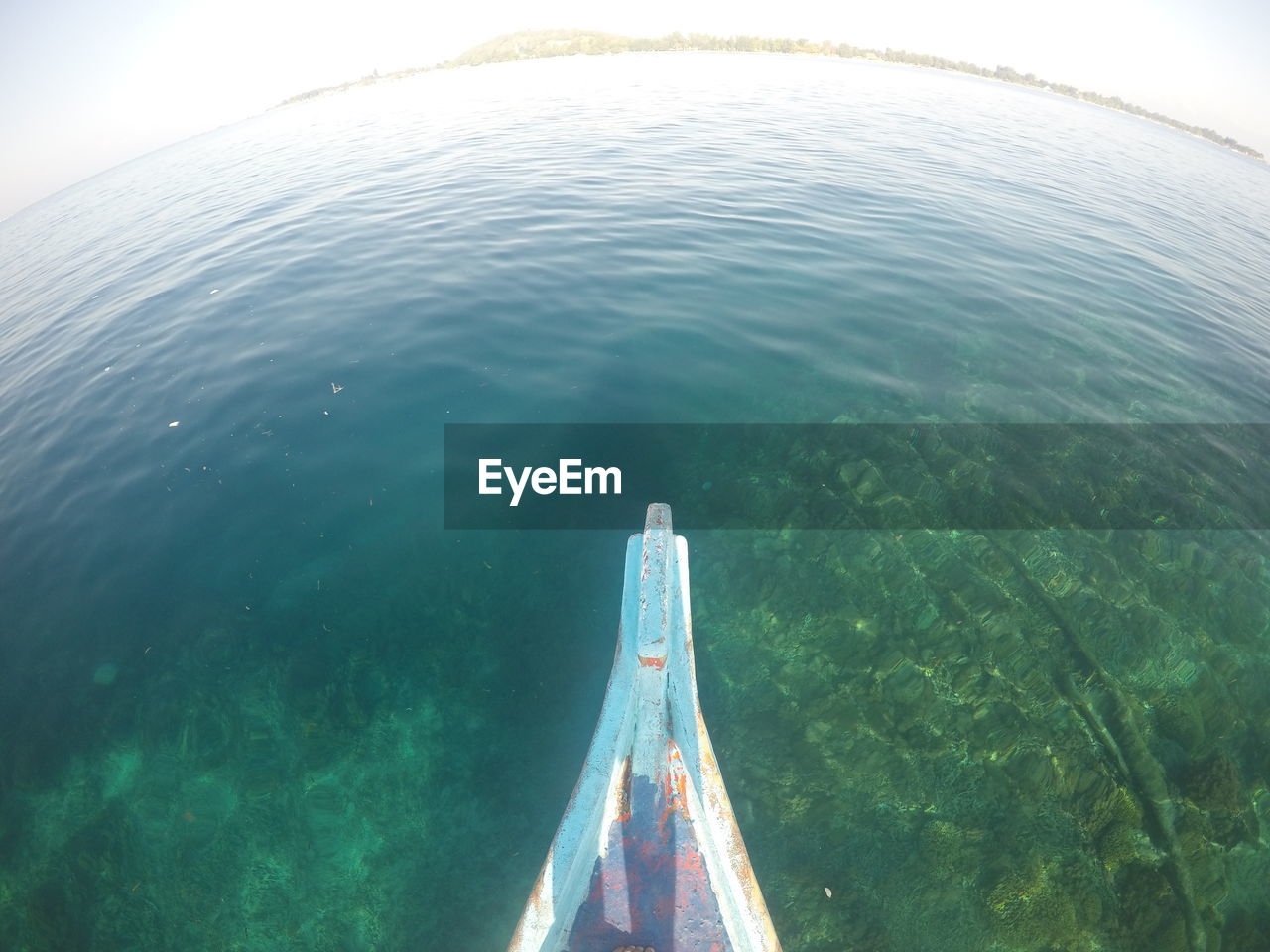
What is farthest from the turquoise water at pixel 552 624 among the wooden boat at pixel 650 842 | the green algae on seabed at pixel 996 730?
the wooden boat at pixel 650 842

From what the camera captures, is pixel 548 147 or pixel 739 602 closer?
pixel 739 602

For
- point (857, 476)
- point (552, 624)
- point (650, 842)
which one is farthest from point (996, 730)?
point (552, 624)

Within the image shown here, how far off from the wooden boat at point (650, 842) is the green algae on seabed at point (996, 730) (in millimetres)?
954

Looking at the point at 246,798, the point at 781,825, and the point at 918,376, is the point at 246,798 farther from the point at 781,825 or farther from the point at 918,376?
the point at 918,376

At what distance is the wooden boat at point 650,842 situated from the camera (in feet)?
17.0

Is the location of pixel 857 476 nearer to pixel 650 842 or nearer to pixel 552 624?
pixel 552 624

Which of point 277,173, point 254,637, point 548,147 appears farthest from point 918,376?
point 277,173

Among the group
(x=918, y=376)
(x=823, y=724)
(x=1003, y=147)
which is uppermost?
(x=1003, y=147)

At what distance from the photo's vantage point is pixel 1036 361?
12.7m

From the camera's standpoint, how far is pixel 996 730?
6.99 meters

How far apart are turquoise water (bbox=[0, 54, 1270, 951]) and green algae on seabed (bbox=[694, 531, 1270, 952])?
4 cm

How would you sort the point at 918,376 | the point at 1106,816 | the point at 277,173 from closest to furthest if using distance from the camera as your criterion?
the point at 1106,816 → the point at 918,376 → the point at 277,173

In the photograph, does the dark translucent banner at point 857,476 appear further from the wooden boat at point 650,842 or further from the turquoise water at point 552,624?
the wooden boat at point 650,842

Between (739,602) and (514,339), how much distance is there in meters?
8.88
